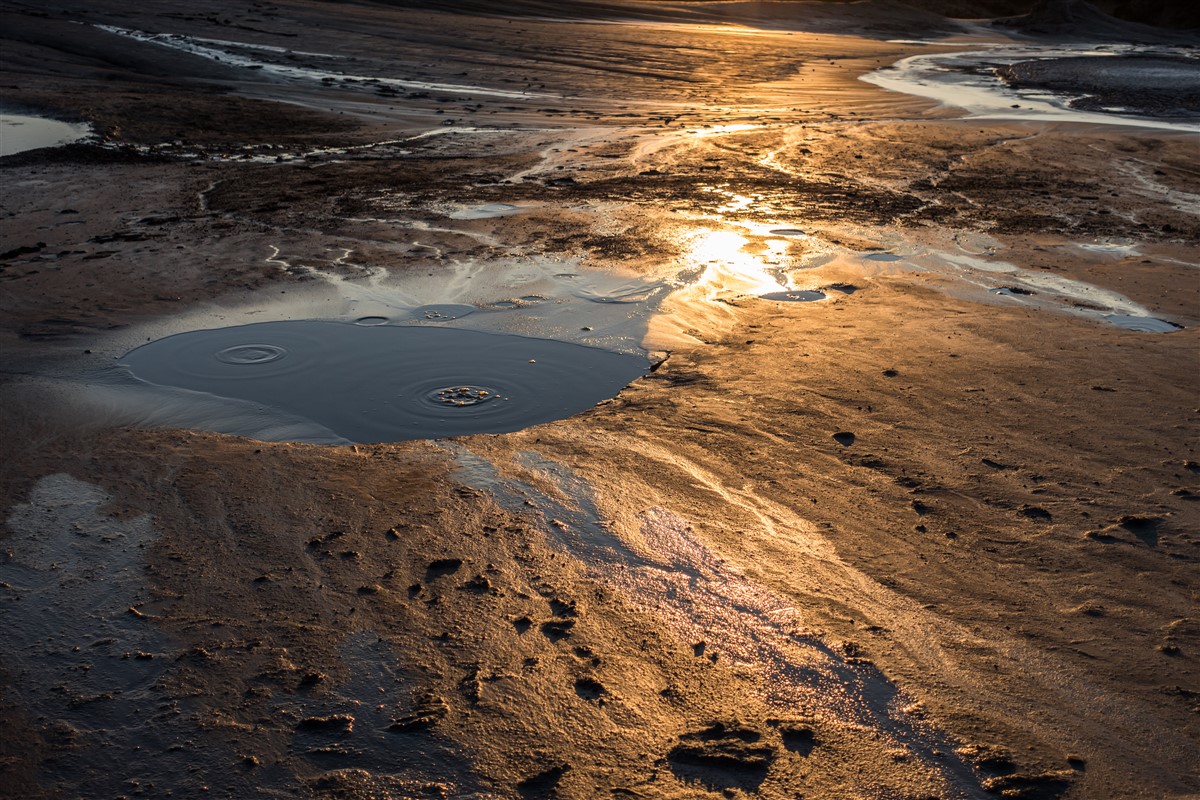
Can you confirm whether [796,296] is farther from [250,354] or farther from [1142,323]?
[250,354]

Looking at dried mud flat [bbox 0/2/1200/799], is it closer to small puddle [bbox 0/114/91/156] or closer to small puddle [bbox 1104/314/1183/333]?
small puddle [bbox 1104/314/1183/333]

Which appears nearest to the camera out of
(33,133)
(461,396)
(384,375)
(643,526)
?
(643,526)

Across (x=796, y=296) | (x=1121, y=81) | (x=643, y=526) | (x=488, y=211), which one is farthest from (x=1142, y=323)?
(x=1121, y=81)

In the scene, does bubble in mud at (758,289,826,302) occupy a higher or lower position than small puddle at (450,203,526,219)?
lower

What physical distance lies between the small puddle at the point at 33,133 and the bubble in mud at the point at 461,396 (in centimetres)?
893

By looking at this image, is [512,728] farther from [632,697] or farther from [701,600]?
[701,600]

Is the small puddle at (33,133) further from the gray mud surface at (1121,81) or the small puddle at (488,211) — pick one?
the gray mud surface at (1121,81)

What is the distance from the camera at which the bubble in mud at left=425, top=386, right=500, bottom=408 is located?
5270mm

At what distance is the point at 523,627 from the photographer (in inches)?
139

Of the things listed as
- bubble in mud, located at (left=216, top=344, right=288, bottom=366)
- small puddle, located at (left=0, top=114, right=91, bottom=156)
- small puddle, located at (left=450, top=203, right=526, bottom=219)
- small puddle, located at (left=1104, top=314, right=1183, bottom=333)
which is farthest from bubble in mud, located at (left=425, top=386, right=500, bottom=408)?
small puddle, located at (left=0, top=114, right=91, bottom=156)

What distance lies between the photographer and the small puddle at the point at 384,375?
510 centimetres

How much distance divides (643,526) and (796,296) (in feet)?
11.1

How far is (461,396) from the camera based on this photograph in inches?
210

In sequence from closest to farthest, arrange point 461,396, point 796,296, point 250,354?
point 461,396 → point 250,354 → point 796,296
